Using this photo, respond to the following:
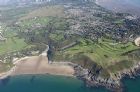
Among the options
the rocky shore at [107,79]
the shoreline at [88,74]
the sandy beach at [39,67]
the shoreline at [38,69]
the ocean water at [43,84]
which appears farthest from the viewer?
the sandy beach at [39,67]

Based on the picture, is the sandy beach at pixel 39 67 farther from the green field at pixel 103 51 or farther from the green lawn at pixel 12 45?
the green lawn at pixel 12 45

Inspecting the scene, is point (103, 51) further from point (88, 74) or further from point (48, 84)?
point (48, 84)

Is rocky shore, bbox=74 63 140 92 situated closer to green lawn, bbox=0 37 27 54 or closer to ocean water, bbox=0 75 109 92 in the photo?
ocean water, bbox=0 75 109 92

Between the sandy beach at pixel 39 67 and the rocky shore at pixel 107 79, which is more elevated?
the rocky shore at pixel 107 79

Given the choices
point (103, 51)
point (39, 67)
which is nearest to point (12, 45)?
point (39, 67)

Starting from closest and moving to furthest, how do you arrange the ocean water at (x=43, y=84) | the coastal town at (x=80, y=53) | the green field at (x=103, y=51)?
the ocean water at (x=43, y=84), the coastal town at (x=80, y=53), the green field at (x=103, y=51)

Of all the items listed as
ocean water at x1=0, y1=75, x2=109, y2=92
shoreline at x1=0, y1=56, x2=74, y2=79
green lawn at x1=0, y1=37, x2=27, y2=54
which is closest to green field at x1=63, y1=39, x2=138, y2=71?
shoreline at x1=0, y1=56, x2=74, y2=79

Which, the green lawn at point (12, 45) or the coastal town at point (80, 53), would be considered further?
the green lawn at point (12, 45)

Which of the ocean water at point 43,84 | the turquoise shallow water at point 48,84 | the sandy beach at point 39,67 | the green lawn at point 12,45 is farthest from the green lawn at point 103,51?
the green lawn at point 12,45

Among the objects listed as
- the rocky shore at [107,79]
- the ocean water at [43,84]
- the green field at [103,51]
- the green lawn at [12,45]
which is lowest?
the ocean water at [43,84]

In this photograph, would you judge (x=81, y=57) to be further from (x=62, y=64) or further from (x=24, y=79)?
(x=24, y=79)
